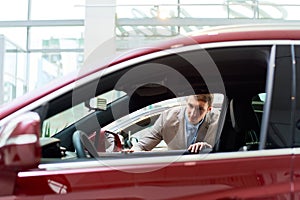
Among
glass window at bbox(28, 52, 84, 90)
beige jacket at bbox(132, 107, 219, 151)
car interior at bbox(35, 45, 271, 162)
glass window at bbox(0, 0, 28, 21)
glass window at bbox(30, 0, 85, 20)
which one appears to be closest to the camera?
car interior at bbox(35, 45, 271, 162)

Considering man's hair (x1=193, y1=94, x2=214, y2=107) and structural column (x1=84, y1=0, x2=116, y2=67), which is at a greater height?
structural column (x1=84, y1=0, x2=116, y2=67)

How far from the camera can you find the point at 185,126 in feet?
7.86

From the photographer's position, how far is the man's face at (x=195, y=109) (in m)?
2.28

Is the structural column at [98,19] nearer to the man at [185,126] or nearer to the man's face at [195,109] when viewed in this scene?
A: the man at [185,126]

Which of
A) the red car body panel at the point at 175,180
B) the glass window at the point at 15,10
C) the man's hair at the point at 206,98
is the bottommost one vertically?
the red car body panel at the point at 175,180

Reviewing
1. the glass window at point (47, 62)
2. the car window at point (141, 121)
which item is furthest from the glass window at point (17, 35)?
the car window at point (141, 121)

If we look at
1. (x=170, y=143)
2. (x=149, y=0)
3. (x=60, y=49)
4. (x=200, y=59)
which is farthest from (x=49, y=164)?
(x=60, y=49)

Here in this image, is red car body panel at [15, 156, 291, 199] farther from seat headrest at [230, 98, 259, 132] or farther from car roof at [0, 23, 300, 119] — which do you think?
seat headrest at [230, 98, 259, 132]

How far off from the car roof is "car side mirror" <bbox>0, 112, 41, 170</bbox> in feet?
0.56

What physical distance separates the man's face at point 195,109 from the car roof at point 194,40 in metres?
0.86

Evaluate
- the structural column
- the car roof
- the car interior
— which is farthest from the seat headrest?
the structural column

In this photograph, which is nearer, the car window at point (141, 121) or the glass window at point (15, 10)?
the car window at point (141, 121)

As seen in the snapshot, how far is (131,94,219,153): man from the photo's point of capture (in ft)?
6.96

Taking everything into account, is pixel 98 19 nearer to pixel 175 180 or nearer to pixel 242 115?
pixel 242 115
